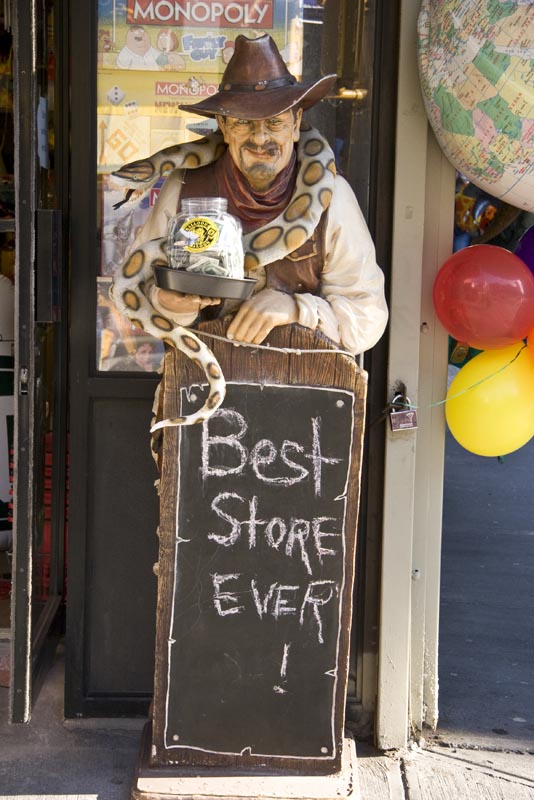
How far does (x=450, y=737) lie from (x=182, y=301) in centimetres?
196

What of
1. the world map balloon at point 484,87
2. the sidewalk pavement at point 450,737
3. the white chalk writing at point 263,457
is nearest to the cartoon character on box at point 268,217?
the white chalk writing at point 263,457

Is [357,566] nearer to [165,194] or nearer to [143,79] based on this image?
[165,194]

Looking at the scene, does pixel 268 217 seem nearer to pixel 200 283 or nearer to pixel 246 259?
pixel 246 259

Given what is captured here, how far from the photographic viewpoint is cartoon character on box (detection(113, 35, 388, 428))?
2.61 metres

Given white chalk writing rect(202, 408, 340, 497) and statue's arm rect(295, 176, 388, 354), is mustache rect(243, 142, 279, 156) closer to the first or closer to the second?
statue's arm rect(295, 176, 388, 354)

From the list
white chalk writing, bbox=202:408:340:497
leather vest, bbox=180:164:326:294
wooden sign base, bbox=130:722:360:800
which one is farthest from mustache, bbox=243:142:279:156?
wooden sign base, bbox=130:722:360:800

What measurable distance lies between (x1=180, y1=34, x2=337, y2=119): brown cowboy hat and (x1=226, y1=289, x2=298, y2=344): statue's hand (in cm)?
48

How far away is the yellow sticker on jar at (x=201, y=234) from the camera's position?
2.38 m

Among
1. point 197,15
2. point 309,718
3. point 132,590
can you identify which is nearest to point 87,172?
point 197,15

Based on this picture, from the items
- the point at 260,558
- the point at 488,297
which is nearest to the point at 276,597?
the point at 260,558

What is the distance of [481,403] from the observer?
3053 millimetres

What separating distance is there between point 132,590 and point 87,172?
1.43 meters

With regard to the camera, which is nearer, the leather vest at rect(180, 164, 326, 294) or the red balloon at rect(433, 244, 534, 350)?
the leather vest at rect(180, 164, 326, 294)

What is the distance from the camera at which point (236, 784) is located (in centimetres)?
287
